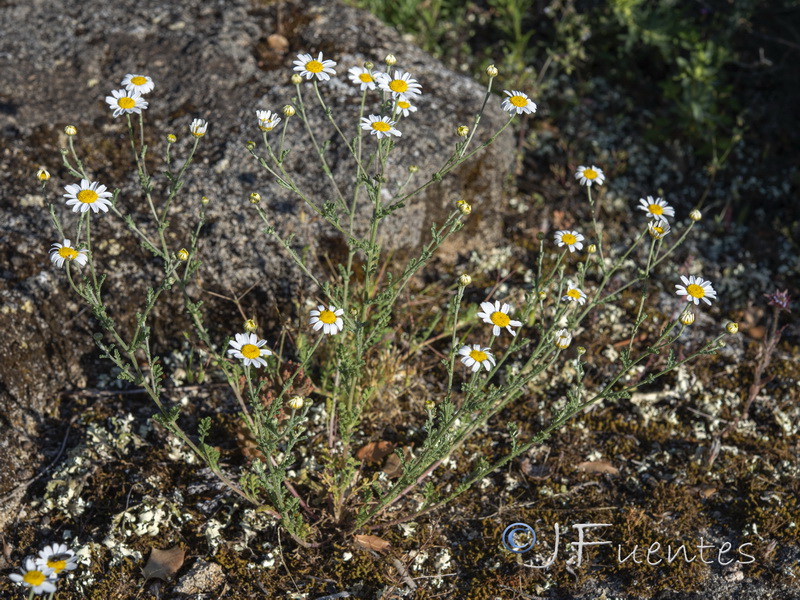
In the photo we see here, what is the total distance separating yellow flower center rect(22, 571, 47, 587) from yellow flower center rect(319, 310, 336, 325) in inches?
46.9

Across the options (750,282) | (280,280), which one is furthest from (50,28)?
(750,282)

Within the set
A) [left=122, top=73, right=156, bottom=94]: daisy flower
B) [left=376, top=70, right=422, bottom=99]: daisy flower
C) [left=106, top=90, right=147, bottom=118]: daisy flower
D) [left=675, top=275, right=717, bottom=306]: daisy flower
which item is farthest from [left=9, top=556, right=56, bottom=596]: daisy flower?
[left=675, top=275, right=717, bottom=306]: daisy flower

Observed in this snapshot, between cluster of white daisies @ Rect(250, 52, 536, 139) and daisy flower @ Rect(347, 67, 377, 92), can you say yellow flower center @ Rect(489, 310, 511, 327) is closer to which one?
cluster of white daisies @ Rect(250, 52, 536, 139)

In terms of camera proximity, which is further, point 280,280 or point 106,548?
point 280,280

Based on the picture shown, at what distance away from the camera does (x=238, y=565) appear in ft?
9.68

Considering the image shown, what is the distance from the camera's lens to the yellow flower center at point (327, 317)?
8.54 ft

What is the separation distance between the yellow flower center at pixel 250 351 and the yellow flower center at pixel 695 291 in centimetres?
163

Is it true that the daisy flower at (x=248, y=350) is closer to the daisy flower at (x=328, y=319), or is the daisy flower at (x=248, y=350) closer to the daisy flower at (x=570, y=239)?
the daisy flower at (x=328, y=319)

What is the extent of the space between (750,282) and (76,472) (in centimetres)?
391

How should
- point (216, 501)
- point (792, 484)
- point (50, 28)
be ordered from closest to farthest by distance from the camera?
point (216, 501) < point (792, 484) < point (50, 28)

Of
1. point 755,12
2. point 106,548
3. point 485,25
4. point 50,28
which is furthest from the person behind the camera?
point 485,25

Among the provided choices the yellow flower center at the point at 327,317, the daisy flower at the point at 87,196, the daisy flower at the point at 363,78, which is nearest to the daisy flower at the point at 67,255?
the daisy flower at the point at 87,196

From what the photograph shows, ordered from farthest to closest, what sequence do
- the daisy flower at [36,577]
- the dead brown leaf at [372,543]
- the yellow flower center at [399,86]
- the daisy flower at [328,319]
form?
the dead brown leaf at [372,543], the yellow flower center at [399,86], the daisy flower at [328,319], the daisy flower at [36,577]

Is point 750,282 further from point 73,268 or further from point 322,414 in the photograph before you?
point 73,268
